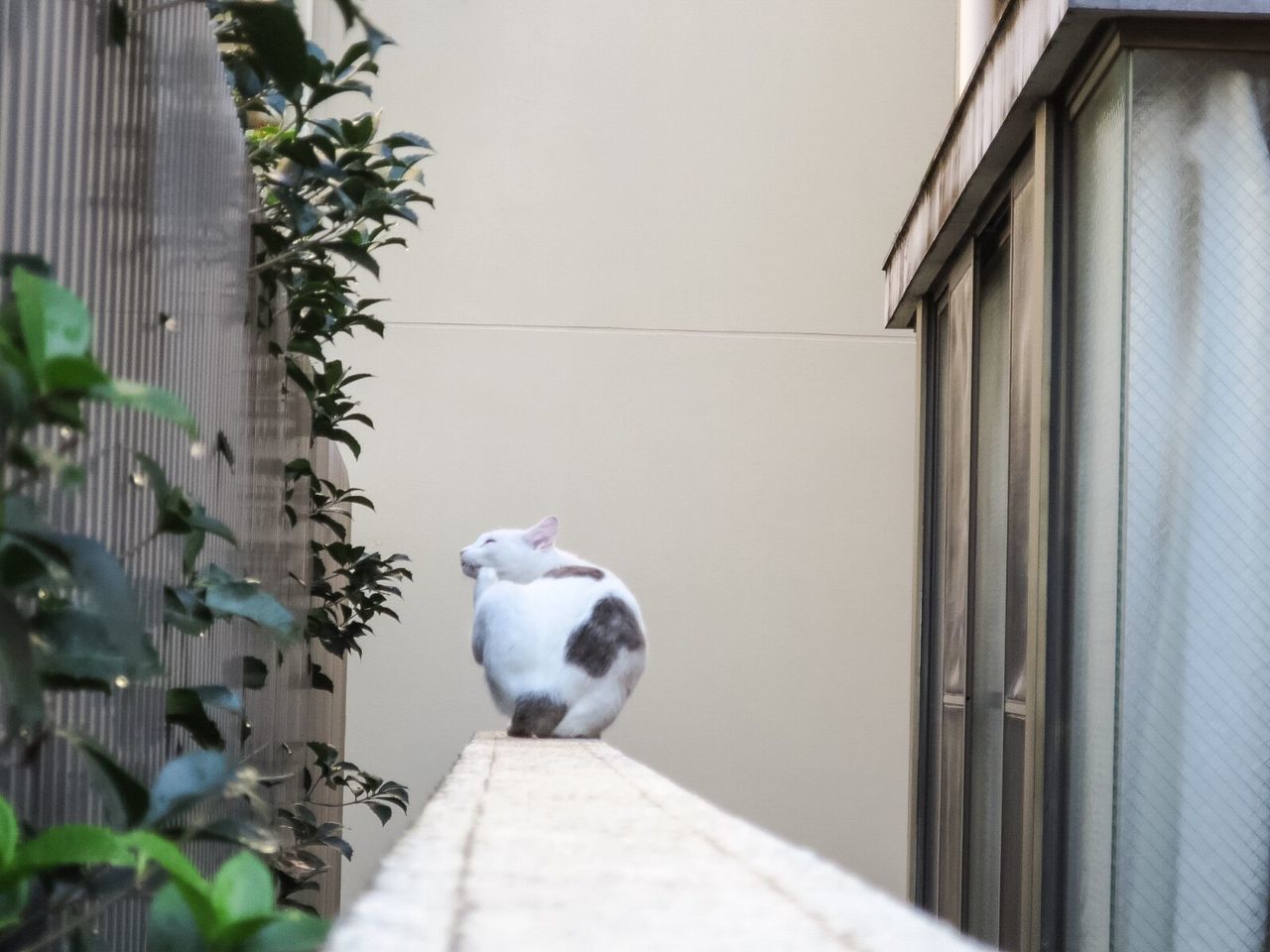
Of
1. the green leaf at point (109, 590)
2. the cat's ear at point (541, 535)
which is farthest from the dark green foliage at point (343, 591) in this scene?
the green leaf at point (109, 590)

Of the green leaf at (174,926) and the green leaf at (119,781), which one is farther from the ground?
the green leaf at (119,781)

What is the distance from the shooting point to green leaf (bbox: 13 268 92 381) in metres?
0.86

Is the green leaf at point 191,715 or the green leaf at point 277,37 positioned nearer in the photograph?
the green leaf at point 277,37

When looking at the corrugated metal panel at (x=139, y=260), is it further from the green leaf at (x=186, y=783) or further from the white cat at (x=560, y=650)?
the white cat at (x=560, y=650)

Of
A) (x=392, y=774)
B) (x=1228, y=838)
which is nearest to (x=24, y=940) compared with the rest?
(x=1228, y=838)

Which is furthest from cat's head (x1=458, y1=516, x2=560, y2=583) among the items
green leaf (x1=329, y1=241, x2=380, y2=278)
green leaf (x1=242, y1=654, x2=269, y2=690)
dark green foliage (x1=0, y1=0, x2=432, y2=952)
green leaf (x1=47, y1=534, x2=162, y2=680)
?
green leaf (x1=47, y1=534, x2=162, y2=680)

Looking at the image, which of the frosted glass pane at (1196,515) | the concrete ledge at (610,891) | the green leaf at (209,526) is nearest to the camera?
the concrete ledge at (610,891)

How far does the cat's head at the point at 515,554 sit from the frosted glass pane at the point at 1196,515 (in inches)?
59.6

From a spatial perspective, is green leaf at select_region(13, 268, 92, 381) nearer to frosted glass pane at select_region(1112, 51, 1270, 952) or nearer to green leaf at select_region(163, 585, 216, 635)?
green leaf at select_region(163, 585, 216, 635)

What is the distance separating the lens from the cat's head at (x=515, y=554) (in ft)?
12.0

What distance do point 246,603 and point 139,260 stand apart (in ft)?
1.17

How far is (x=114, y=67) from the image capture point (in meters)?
1.42

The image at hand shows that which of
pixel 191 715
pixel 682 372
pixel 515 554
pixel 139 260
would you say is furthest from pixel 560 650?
pixel 682 372

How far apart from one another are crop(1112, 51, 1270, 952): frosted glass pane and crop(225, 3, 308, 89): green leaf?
61.3 inches
